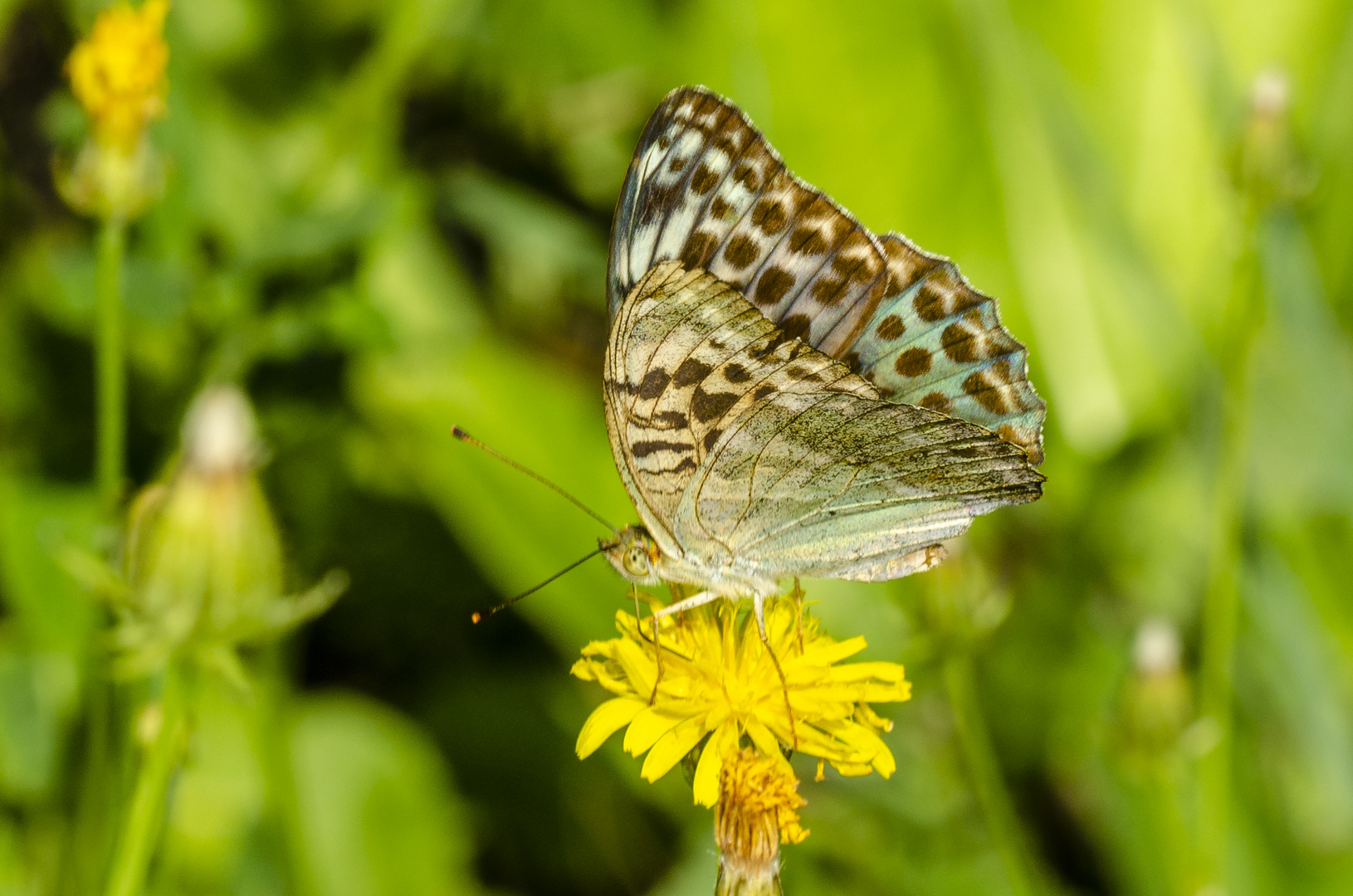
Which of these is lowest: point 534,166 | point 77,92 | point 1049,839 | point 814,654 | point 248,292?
point 1049,839

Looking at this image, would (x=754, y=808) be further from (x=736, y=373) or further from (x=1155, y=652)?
(x=1155, y=652)

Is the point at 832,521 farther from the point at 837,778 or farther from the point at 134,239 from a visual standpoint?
the point at 134,239

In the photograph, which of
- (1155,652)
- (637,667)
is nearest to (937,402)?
(637,667)

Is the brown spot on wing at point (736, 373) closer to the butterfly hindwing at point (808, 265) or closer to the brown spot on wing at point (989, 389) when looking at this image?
the butterfly hindwing at point (808, 265)

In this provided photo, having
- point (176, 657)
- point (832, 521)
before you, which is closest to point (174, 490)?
point (176, 657)

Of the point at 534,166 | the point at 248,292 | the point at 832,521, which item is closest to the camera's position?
the point at 832,521

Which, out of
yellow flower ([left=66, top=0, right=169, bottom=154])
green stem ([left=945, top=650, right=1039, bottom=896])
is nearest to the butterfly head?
green stem ([left=945, top=650, right=1039, bottom=896])

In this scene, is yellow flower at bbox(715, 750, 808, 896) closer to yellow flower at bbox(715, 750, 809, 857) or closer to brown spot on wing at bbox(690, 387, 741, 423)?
yellow flower at bbox(715, 750, 809, 857)

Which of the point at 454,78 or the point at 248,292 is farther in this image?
the point at 454,78
